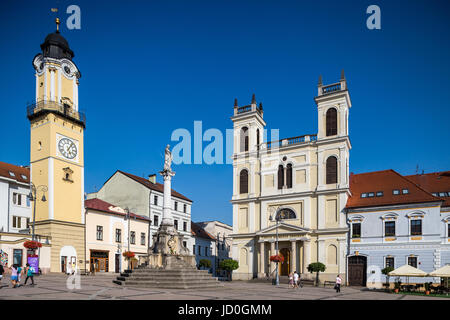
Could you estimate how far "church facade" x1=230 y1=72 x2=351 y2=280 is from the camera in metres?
40.2

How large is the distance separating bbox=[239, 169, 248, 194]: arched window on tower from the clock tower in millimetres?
18554

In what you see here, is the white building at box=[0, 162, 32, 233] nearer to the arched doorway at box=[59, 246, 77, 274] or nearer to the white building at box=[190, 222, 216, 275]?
the arched doorway at box=[59, 246, 77, 274]

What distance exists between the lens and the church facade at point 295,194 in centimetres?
4016

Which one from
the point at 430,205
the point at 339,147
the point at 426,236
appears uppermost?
the point at 339,147

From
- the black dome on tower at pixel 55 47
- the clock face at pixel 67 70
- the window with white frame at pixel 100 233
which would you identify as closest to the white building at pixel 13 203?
the window with white frame at pixel 100 233

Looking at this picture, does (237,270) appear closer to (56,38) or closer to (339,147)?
(339,147)

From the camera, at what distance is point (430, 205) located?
117ft

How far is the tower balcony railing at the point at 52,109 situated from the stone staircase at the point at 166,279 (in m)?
20.8

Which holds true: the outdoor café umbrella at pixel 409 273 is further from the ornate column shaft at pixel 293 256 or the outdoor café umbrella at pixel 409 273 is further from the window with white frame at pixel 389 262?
the ornate column shaft at pixel 293 256

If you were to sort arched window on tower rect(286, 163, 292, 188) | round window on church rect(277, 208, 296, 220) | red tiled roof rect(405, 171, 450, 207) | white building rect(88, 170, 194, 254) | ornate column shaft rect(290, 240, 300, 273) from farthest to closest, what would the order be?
white building rect(88, 170, 194, 254)
arched window on tower rect(286, 163, 292, 188)
round window on church rect(277, 208, 296, 220)
ornate column shaft rect(290, 240, 300, 273)
red tiled roof rect(405, 171, 450, 207)

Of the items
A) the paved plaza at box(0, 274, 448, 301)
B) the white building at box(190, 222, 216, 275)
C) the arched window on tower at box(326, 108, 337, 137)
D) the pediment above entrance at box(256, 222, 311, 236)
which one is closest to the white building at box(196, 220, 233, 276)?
the white building at box(190, 222, 216, 275)

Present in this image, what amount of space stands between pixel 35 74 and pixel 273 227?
1214 inches

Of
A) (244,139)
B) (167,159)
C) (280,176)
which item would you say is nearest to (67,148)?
(167,159)
